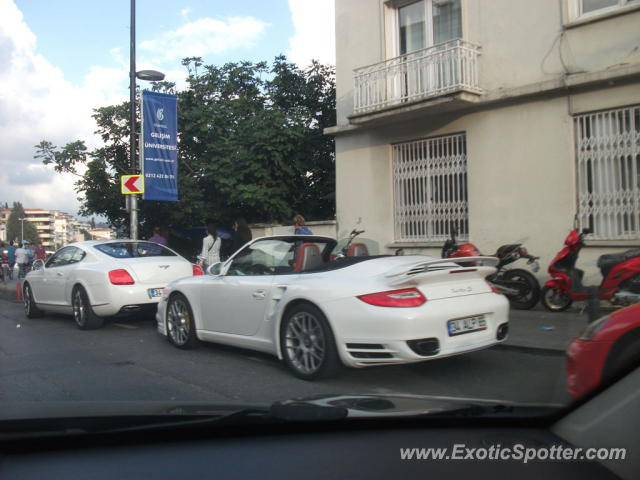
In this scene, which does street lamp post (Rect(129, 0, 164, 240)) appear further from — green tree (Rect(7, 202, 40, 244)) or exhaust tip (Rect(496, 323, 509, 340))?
green tree (Rect(7, 202, 40, 244))

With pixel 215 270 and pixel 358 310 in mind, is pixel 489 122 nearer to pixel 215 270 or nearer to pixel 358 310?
pixel 215 270

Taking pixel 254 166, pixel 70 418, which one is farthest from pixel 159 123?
pixel 70 418

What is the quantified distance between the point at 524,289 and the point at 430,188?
3.89 meters

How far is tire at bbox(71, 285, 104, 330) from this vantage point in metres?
9.18

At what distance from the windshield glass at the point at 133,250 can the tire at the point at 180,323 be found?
2339mm

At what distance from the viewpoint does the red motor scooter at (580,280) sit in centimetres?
787

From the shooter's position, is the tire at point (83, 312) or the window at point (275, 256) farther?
the tire at point (83, 312)

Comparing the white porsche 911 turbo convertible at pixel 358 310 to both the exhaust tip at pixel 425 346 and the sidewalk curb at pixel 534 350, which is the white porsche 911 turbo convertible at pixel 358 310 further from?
the sidewalk curb at pixel 534 350

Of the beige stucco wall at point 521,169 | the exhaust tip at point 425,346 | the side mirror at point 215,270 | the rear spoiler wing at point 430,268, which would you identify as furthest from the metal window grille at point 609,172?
the side mirror at point 215,270

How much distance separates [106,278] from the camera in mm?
8930

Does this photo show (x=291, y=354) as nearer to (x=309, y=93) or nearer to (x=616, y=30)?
(x=616, y=30)

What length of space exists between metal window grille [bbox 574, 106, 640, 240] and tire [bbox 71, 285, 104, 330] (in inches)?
324

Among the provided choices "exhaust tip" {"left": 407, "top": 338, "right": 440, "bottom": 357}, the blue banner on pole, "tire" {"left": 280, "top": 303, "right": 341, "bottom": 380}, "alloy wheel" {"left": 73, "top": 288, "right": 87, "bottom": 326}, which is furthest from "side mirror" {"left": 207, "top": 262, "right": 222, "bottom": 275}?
the blue banner on pole

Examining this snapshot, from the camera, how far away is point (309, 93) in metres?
19.1
